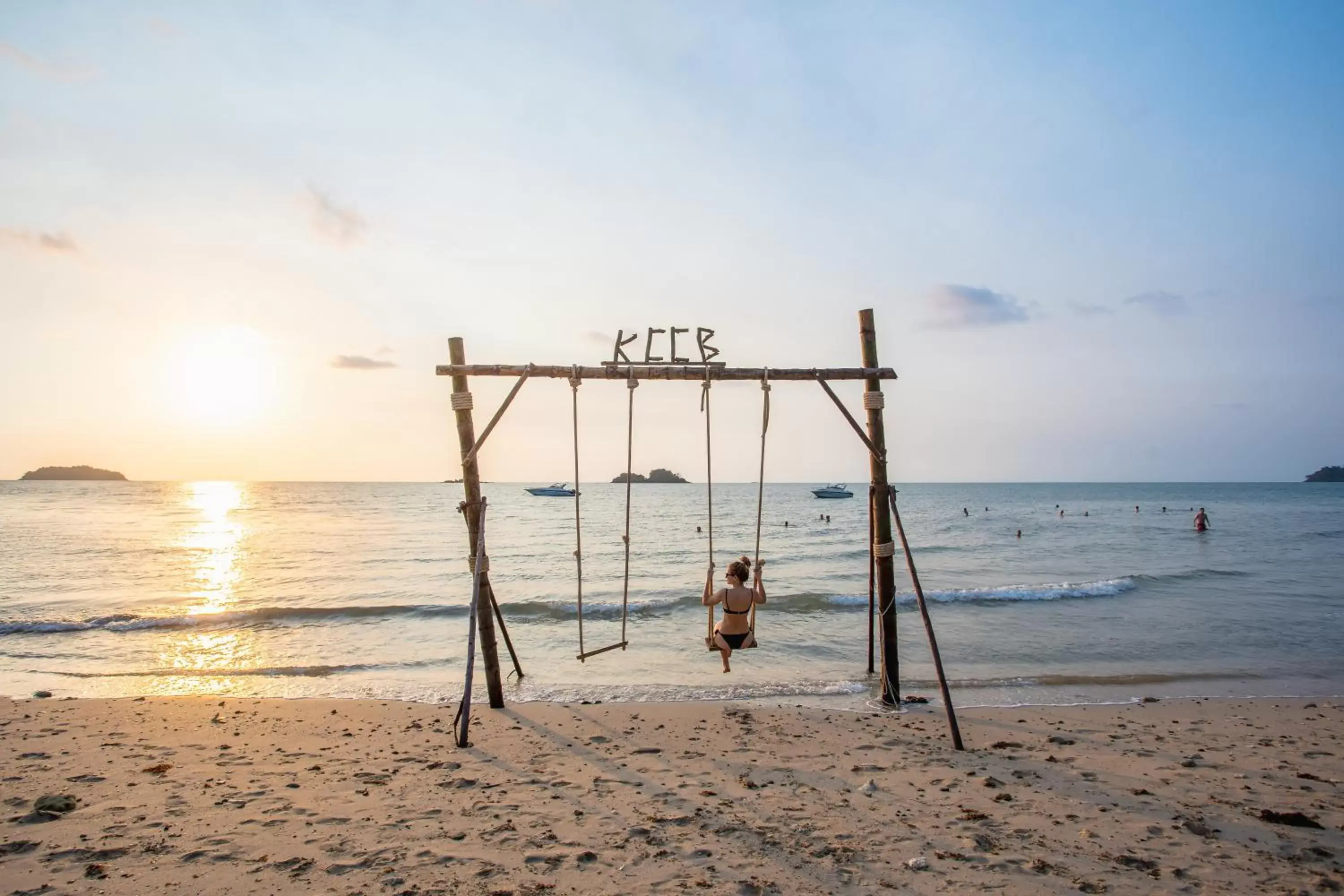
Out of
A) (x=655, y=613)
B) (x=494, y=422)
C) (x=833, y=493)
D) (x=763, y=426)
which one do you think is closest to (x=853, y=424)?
(x=763, y=426)

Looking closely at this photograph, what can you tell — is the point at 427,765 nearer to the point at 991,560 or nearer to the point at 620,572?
the point at 620,572

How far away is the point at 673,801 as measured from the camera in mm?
5551

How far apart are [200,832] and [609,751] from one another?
3.35 m

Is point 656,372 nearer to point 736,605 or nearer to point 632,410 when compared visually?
point 632,410

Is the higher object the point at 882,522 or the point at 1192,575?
the point at 882,522

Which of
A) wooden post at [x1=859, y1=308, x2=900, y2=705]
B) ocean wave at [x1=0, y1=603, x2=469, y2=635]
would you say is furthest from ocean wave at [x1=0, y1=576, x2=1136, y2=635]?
wooden post at [x1=859, y1=308, x2=900, y2=705]

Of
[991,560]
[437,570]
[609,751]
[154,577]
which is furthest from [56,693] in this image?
[991,560]

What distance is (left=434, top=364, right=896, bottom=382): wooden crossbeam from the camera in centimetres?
766

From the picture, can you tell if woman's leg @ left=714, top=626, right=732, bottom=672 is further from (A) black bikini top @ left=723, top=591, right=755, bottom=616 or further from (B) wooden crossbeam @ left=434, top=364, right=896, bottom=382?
(B) wooden crossbeam @ left=434, top=364, right=896, bottom=382

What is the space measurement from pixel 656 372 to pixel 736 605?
112 inches

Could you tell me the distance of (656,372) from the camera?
7746 mm

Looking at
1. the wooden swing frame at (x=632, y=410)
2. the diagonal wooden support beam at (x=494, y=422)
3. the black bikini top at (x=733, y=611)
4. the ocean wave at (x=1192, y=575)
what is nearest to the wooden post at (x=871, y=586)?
the wooden swing frame at (x=632, y=410)

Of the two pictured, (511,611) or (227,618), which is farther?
(511,611)

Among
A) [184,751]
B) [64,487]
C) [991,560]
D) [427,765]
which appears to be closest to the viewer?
[427,765]
